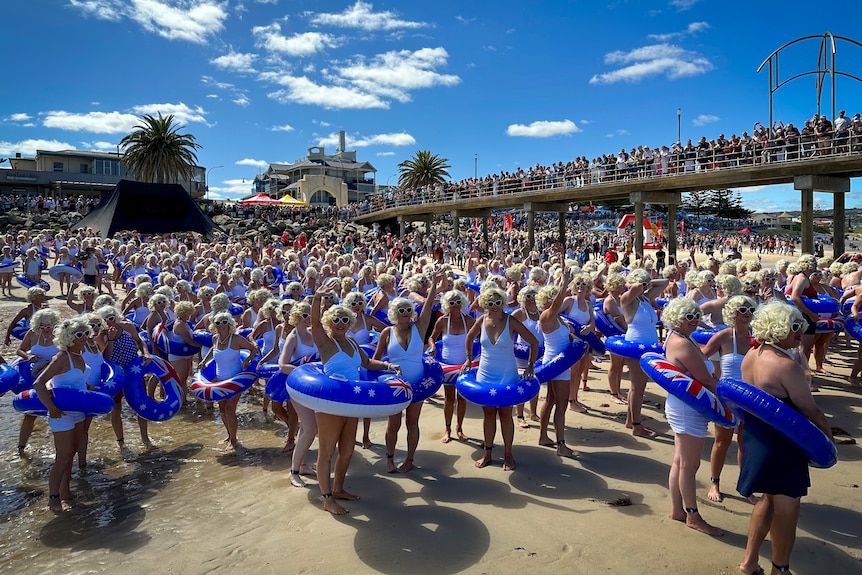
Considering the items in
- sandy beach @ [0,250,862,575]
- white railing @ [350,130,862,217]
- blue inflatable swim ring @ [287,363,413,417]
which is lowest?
sandy beach @ [0,250,862,575]

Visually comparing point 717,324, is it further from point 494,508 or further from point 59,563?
point 59,563

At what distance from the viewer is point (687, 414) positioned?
4016mm

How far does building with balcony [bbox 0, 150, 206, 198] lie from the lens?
155ft

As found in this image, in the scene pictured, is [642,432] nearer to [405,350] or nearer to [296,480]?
[405,350]

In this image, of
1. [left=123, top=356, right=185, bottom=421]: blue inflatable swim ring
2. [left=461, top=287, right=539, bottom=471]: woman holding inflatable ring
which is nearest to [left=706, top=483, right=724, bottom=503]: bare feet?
[left=461, top=287, right=539, bottom=471]: woman holding inflatable ring

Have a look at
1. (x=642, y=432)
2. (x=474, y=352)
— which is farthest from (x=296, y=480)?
(x=642, y=432)

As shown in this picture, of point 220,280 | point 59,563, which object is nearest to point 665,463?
point 59,563

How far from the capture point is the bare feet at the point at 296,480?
5.17 metres

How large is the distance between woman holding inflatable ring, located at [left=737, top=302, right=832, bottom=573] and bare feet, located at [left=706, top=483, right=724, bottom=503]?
48.4 inches

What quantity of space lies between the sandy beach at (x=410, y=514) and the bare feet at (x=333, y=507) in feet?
0.29

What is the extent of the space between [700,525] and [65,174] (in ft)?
191

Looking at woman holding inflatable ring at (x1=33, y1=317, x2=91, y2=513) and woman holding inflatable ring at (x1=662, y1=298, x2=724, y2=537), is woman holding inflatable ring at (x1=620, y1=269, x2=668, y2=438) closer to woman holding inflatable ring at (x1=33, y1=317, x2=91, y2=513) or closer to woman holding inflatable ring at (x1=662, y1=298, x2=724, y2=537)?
woman holding inflatable ring at (x1=662, y1=298, x2=724, y2=537)

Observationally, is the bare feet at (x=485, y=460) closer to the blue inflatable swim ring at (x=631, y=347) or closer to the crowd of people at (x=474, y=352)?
the crowd of people at (x=474, y=352)

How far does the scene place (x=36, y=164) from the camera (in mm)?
53531
